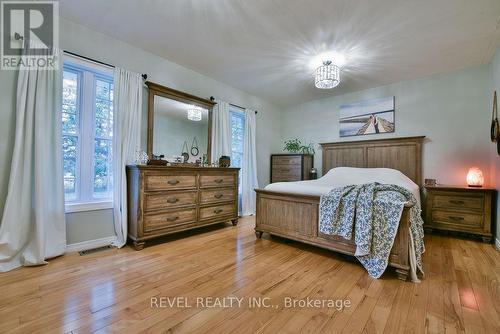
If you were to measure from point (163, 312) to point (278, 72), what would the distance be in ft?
11.7

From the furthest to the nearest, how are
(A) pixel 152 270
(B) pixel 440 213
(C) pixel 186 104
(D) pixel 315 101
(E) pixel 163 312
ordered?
(D) pixel 315 101
(C) pixel 186 104
(B) pixel 440 213
(A) pixel 152 270
(E) pixel 163 312

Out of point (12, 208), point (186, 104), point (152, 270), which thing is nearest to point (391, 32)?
point (186, 104)

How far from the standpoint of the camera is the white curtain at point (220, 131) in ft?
13.2

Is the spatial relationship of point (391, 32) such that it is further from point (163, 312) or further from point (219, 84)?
point (163, 312)

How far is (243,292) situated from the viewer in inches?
69.1

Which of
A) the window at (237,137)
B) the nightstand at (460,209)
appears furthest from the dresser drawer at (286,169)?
the nightstand at (460,209)

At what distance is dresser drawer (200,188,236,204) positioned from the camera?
3348 mm

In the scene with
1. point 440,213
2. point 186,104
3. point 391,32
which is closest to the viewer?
point 391,32

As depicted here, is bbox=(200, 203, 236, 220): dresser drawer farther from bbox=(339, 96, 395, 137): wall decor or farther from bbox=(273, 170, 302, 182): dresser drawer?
bbox=(339, 96, 395, 137): wall decor

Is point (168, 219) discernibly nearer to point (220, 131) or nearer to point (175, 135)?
point (175, 135)

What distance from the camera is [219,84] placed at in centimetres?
422

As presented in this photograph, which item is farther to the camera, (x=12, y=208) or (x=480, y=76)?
(x=480, y=76)

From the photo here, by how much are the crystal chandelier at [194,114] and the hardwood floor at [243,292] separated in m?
2.09

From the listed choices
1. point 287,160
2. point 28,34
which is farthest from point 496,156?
point 28,34
